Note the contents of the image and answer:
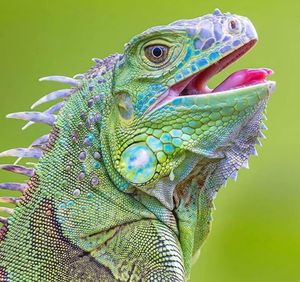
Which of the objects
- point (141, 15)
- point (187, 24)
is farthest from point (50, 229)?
point (141, 15)

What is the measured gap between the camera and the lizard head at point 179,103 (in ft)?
5.75

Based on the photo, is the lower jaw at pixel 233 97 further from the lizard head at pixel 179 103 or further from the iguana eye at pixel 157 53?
the iguana eye at pixel 157 53

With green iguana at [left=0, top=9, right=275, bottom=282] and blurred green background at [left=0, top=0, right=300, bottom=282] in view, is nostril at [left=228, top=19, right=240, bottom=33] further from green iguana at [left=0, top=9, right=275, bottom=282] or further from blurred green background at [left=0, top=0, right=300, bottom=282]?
blurred green background at [left=0, top=0, right=300, bottom=282]

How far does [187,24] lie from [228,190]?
207 centimetres

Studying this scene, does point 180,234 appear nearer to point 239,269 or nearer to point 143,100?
point 143,100

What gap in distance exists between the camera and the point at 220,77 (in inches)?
141

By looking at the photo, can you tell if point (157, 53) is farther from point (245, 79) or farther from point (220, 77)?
point (220, 77)

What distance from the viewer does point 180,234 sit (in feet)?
5.95

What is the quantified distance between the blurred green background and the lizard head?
1805 mm

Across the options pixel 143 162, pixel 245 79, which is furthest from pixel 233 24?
pixel 143 162

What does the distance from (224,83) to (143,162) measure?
0.96 feet

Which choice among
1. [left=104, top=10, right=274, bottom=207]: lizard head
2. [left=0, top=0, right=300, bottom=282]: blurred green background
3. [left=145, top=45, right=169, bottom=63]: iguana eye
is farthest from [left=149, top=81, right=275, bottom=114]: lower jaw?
[left=0, top=0, right=300, bottom=282]: blurred green background

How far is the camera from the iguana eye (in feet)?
5.89

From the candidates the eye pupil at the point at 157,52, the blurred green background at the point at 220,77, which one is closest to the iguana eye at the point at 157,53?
the eye pupil at the point at 157,52
